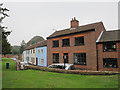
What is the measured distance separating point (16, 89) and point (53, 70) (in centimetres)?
894

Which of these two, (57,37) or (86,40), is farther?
(57,37)

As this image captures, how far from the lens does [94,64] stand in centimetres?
1884

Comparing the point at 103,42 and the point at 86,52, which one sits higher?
the point at 103,42

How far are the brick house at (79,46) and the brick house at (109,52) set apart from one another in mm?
813

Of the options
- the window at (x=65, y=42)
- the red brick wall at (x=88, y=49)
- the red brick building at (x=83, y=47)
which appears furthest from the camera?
the window at (x=65, y=42)

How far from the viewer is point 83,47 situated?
20547 mm

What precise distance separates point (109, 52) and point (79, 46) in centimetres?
552

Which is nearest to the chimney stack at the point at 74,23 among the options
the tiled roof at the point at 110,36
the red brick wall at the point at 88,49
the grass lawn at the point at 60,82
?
the red brick wall at the point at 88,49

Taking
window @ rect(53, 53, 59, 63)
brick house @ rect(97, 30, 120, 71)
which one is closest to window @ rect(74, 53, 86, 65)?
Answer: brick house @ rect(97, 30, 120, 71)

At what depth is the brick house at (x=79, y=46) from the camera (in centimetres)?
1931

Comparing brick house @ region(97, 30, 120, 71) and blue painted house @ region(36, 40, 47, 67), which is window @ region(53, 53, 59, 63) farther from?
brick house @ region(97, 30, 120, 71)

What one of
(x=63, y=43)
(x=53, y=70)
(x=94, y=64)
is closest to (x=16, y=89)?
(x=53, y=70)

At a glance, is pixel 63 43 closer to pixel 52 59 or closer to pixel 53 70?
pixel 52 59

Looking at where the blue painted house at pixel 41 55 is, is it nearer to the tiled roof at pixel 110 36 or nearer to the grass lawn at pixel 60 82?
the tiled roof at pixel 110 36
